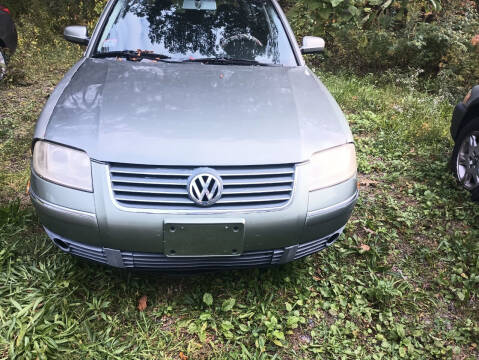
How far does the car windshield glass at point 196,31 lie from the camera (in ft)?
8.77

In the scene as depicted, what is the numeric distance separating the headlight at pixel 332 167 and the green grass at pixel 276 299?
28.7 inches

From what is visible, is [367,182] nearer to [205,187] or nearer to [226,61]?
[226,61]

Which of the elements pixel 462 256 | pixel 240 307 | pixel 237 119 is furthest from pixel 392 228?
pixel 237 119

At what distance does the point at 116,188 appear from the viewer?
5.59ft

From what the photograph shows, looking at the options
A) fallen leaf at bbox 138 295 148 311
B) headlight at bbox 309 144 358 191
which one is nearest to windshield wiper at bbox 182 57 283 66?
headlight at bbox 309 144 358 191

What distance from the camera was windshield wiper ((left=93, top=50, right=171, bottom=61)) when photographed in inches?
102

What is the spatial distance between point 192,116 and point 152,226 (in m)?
0.61

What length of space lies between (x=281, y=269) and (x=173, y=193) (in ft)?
3.27

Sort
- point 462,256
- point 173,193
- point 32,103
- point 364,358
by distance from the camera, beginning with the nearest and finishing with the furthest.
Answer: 1. point 173,193
2. point 364,358
3. point 462,256
4. point 32,103

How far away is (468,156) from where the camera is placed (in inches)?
128

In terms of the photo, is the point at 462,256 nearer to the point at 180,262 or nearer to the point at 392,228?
the point at 392,228

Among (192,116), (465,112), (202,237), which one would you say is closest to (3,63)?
(192,116)

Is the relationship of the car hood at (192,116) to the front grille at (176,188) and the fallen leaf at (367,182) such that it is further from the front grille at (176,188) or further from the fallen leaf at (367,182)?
the fallen leaf at (367,182)

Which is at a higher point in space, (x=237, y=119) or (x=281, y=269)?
(x=237, y=119)
